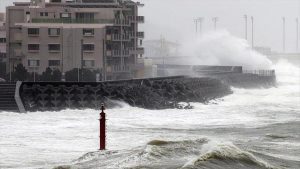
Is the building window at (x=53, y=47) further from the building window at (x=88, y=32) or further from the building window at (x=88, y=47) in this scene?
the building window at (x=88, y=32)

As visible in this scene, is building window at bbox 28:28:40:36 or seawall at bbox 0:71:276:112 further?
building window at bbox 28:28:40:36

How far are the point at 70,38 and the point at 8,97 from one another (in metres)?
25.1

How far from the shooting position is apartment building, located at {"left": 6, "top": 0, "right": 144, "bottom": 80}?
52.2m

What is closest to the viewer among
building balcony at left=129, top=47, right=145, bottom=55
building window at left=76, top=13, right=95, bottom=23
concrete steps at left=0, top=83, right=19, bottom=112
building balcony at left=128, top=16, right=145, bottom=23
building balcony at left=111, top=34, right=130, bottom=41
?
concrete steps at left=0, top=83, right=19, bottom=112

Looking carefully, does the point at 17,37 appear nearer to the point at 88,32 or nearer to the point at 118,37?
the point at 88,32

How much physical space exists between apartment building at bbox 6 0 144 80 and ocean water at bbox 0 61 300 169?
21554 mm

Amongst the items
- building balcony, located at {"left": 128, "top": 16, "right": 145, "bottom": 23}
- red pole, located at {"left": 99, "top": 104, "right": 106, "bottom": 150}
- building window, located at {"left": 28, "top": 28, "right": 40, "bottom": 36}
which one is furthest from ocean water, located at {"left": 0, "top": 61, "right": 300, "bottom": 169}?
building balcony, located at {"left": 128, "top": 16, "right": 145, "bottom": 23}

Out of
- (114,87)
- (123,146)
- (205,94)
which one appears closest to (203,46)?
(205,94)

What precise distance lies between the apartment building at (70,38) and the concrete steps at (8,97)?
22683 mm

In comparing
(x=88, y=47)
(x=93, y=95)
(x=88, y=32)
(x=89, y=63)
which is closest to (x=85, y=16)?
(x=88, y=32)

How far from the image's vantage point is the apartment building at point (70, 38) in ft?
171

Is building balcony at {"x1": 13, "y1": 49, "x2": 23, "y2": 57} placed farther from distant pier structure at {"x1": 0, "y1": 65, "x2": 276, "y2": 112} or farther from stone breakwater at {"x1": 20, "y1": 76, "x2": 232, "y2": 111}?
stone breakwater at {"x1": 20, "y1": 76, "x2": 232, "y2": 111}

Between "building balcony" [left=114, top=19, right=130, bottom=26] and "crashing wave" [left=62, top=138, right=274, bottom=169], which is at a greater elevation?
"building balcony" [left=114, top=19, right=130, bottom=26]

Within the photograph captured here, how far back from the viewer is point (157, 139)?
49.6 ft
